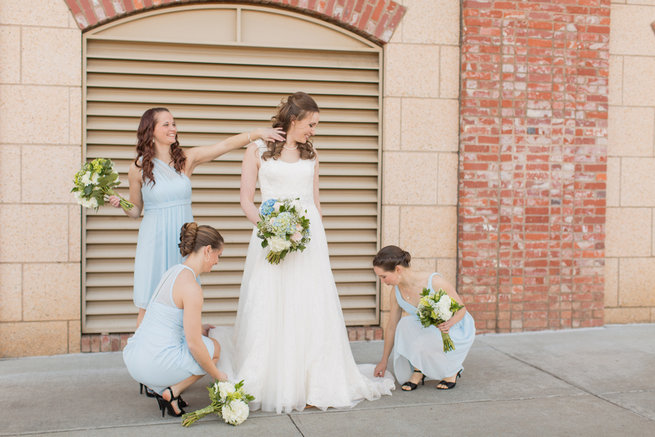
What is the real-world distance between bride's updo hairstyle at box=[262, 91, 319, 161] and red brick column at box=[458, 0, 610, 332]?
2311 millimetres

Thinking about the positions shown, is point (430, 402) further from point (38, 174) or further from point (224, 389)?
point (38, 174)

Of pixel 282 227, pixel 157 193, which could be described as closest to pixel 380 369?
pixel 282 227

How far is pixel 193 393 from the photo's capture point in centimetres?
485

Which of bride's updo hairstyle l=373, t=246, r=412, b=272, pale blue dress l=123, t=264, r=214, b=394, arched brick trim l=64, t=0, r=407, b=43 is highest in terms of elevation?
arched brick trim l=64, t=0, r=407, b=43

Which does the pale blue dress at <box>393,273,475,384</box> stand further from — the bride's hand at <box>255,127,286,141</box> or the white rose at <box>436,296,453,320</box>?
the bride's hand at <box>255,127,286,141</box>

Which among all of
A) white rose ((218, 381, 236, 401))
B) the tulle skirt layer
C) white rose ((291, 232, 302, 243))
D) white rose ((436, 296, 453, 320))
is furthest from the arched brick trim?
white rose ((218, 381, 236, 401))

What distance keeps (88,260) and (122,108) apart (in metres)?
1.35

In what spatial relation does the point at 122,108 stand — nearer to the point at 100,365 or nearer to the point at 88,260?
the point at 88,260

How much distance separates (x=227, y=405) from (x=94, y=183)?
168cm

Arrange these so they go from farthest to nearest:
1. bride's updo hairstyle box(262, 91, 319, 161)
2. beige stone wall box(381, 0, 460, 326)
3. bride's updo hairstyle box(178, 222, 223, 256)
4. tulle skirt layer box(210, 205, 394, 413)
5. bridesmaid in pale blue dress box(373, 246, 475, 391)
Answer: beige stone wall box(381, 0, 460, 326) < bridesmaid in pale blue dress box(373, 246, 475, 391) < bride's updo hairstyle box(262, 91, 319, 161) < tulle skirt layer box(210, 205, 394, 413) < bride's updo hairstyle box(178, 222, 223, 256)

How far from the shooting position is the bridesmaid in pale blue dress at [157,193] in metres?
4.74

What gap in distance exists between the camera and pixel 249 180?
184 inches

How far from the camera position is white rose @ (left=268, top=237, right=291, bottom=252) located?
14.1ft

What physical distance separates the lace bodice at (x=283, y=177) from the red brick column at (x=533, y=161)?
2339 millimetres
